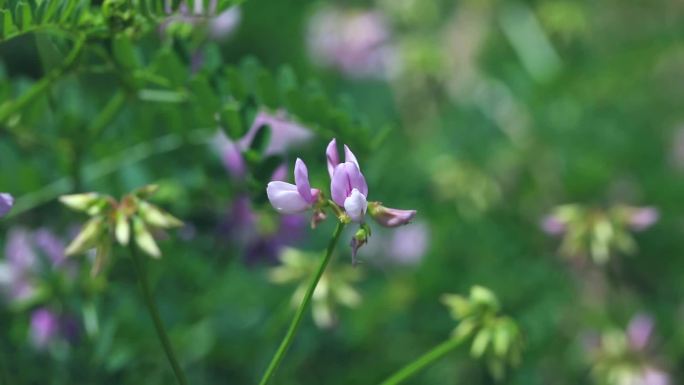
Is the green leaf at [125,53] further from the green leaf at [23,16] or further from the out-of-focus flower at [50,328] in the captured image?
the out-of-focus flower at [50,328]

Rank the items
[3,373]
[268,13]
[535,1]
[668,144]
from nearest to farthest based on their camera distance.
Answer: [3,373], [668,144], [268,13], [535,1]

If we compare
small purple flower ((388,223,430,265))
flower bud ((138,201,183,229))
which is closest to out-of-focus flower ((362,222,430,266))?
small purple flower ((388,223,430,265))

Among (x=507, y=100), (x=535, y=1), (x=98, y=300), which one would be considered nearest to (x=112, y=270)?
(x=98, y=300)

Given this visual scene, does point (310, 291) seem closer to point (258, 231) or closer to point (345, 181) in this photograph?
point (345, 181)

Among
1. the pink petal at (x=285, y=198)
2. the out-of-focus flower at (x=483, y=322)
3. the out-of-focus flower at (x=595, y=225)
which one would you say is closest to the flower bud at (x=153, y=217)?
the pink petal at (x=285, y=198)

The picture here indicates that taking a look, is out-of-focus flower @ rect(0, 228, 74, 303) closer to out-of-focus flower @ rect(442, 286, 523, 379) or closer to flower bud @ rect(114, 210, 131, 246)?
flower bud @ rect(114, 210, 131, 246)

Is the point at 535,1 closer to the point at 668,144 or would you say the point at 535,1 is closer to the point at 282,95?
the point at 668,144
